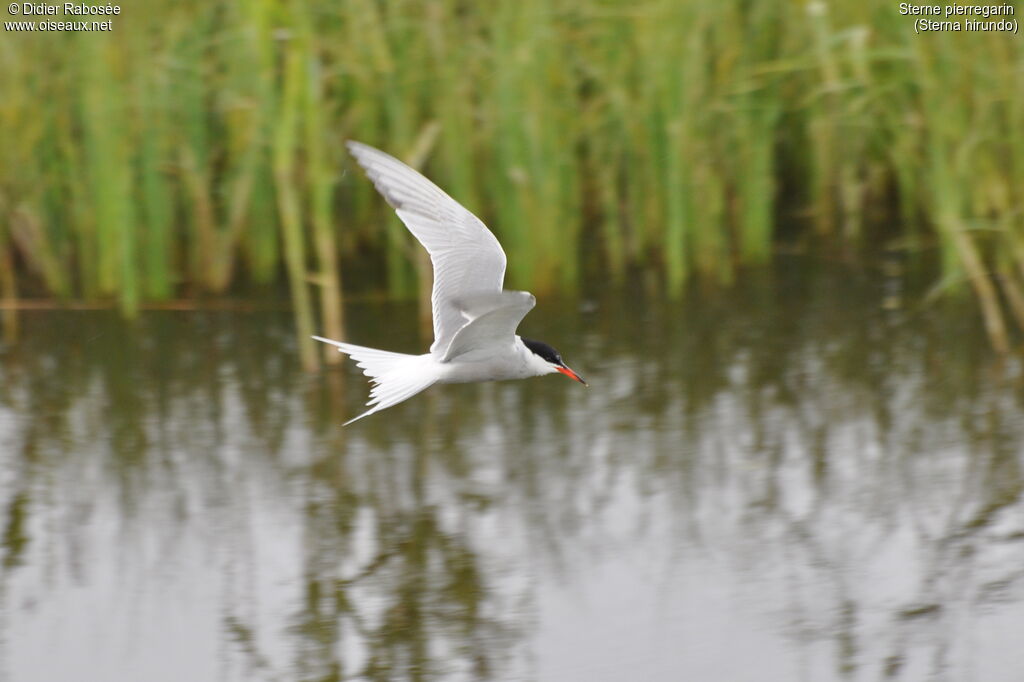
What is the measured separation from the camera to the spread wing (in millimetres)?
3645

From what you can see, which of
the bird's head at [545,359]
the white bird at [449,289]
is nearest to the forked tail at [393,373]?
the white bird at [449,289]

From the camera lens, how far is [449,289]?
13.1 ft

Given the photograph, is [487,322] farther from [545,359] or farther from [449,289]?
[545,359]

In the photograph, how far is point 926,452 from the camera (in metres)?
5.15

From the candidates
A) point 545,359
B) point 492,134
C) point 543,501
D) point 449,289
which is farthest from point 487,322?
point 492,134

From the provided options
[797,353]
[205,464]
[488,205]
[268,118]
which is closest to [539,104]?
[488,205]

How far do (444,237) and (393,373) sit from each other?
0.39m

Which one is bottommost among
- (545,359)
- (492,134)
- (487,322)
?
(545,359)

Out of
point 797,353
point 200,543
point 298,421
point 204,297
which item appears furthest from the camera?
point 204,297

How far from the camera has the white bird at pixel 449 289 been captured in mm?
3893

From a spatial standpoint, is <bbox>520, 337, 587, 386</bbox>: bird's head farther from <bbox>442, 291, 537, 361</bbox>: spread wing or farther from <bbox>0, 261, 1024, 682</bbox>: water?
<bbox>0, 261, 1024, 682</bbox>: water

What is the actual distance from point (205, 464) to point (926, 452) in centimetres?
252

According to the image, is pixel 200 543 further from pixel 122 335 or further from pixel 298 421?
pixel 122 335

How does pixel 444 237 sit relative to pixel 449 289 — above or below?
above
